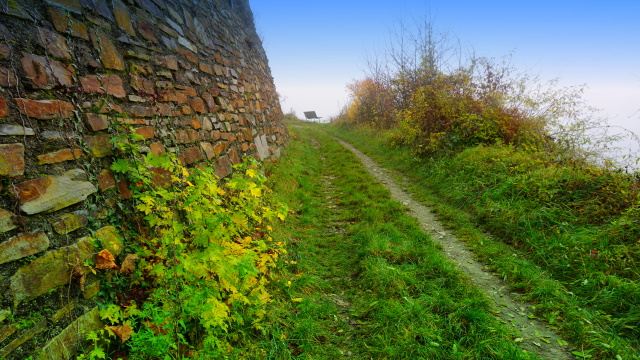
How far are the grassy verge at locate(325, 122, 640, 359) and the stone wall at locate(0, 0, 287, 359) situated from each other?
4.00 metres

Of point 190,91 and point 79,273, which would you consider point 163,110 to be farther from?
point 79,273

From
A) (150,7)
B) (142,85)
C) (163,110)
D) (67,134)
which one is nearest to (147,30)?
(150,7)

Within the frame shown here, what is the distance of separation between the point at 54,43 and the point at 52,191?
126 centimetres

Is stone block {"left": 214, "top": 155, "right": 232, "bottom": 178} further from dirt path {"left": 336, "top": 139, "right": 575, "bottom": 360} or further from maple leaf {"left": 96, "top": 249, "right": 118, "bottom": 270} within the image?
dirt path {"left": 336, "top": 139, "right": 575, "bottom": 360}

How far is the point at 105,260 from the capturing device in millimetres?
2213

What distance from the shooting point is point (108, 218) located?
2477 mm

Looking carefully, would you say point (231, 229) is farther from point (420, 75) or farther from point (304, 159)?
point (420, 75)

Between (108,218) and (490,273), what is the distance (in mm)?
4159

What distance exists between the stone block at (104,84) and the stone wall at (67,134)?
0.01m

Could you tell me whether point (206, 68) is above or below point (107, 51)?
above

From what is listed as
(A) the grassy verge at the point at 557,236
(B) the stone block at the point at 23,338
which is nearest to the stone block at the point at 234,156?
(B) the stone block at the point at 23,338

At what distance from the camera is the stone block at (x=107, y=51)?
2812 millimetres

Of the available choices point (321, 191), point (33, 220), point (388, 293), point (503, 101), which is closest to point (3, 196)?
point (33, 220)

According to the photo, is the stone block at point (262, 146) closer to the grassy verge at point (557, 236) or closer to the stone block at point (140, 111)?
the stone block at point (140, 111)
